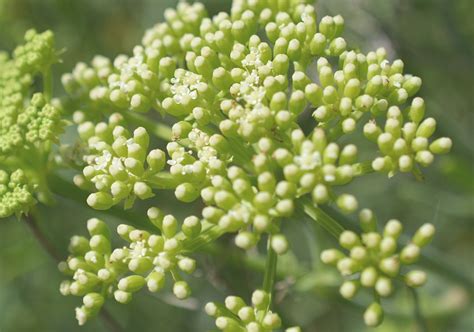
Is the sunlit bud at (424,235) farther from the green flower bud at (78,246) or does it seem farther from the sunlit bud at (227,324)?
the green flower bud at (78,246)

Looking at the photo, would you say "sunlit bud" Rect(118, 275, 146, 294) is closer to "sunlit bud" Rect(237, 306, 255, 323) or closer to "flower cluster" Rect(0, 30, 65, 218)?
"sunlit bud" Rect(237, 306, 255, 323)

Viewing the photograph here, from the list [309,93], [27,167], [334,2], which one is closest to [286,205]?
[309,93]

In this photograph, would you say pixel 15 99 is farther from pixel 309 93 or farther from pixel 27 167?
pixel 309 93

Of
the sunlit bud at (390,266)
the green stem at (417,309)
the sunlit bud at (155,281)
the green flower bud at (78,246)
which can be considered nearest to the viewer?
the sunlit bud at (390,266)

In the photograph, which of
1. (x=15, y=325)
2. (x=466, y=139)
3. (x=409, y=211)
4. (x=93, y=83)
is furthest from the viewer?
(x=409, y=211)

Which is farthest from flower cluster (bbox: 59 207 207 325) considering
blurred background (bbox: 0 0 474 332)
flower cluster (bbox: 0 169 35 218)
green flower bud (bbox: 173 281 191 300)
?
blurred background (bbox: 0 0 474 332)

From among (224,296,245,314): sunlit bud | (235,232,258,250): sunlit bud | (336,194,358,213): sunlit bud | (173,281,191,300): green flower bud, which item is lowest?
(224,296,245,314): sunlit bud

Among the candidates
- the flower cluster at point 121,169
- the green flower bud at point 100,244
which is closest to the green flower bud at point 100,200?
the flower cluster at point 121,169
